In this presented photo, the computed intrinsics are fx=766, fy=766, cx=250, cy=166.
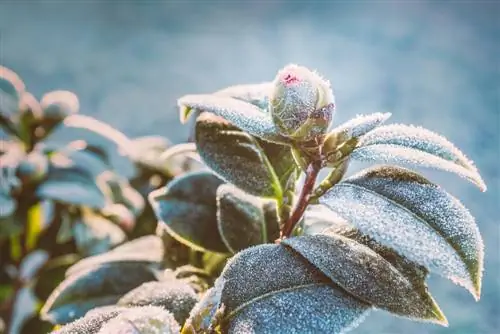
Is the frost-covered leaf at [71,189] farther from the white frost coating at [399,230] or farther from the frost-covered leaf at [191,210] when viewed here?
the white frost coating at [399,230]

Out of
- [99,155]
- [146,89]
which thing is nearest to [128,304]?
[99,155]

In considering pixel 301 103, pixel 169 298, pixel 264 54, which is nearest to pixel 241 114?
pixel 301 103

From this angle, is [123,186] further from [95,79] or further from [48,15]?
[48,15]

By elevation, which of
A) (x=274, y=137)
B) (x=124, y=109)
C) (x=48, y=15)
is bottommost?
(x=124, y=109)

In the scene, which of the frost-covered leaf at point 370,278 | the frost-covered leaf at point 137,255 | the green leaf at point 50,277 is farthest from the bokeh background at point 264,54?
the frost-covered leaf at point 370,278

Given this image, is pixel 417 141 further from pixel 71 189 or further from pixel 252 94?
pixel 71 189

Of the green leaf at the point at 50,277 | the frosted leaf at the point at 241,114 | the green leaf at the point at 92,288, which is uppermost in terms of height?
the frosted leaf at the point at 241,114

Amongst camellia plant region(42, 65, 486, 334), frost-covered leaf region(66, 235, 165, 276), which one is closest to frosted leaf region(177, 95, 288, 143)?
camellia plant region(42, 65, 486, 334)
